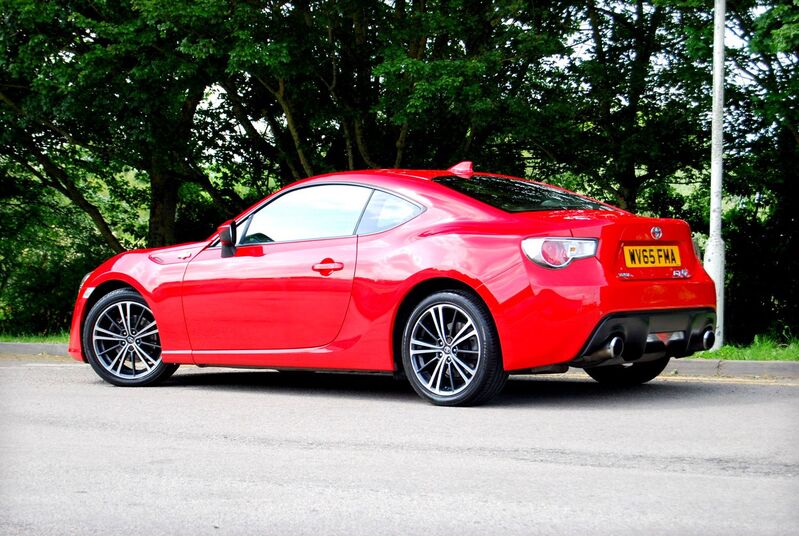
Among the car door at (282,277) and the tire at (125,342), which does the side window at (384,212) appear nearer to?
the car door at (282,277)

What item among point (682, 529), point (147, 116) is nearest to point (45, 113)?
point (147, 116)

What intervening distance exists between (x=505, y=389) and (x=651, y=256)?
5.52 ft

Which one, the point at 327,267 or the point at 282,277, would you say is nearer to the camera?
the point at 327,267

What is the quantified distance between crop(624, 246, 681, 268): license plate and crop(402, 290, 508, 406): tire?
0.94 metres

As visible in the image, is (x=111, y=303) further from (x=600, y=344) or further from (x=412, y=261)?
(x=600, y=344)

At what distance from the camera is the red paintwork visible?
6.55 meters

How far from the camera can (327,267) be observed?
7.40 m

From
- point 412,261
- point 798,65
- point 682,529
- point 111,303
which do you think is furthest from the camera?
point 798,65

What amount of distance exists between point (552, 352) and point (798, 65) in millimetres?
8999

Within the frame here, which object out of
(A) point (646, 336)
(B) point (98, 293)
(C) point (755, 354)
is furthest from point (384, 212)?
(C) point (755, 354)

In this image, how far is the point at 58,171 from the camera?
22.4 metres

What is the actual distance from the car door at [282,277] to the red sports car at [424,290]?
0.4 inches

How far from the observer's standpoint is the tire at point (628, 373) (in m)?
8.01

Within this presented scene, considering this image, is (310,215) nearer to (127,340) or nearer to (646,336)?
(127,340)
